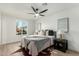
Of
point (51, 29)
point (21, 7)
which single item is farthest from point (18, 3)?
point (51, 29)

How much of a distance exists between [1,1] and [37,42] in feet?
4.24

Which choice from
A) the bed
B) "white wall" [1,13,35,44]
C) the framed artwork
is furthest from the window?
the framed artwork

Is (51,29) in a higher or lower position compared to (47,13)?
lower

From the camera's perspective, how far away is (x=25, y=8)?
1.66 meters

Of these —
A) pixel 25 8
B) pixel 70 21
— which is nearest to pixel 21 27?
pixel 25 8

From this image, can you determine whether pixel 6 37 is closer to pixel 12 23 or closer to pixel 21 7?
pixel 12 23

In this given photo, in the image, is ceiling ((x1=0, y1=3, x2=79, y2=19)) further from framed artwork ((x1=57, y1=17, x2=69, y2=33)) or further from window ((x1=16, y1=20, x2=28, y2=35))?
framed artwork ((x1=57, y1=17, x2=69, y2=33))

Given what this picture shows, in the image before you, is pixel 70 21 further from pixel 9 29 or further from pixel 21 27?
pixel 9 29

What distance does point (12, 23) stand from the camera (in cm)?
180

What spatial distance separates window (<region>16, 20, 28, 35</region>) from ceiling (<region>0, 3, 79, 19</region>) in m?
0.15

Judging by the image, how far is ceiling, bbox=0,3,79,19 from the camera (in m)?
1.55

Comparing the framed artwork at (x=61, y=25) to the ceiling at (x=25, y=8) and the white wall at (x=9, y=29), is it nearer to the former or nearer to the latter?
the ceiling at (x=25, y=8)

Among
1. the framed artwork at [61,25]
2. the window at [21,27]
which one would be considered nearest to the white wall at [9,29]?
the window at [21,27]

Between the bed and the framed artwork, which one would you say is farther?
the bed
